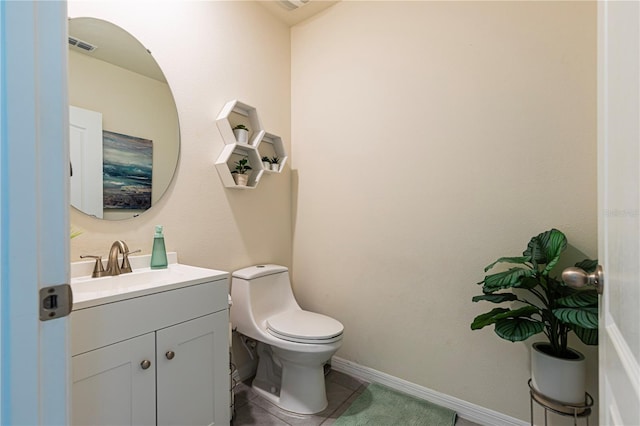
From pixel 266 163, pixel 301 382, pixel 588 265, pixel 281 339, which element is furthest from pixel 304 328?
pixel 588 265

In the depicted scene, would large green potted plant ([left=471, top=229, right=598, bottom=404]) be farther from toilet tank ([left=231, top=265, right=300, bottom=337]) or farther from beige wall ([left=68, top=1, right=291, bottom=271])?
beige wall ([left=68, top=1, right=291, bottom=271])

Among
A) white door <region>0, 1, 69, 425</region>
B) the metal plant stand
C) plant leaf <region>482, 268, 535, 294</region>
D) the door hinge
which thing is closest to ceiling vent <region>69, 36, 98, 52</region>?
white door <region>0, 1, 69, 425</region>

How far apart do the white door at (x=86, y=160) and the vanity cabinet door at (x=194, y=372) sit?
687 millimetres

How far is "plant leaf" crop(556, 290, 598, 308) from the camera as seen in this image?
42.6 inches

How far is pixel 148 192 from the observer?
149 centimetres

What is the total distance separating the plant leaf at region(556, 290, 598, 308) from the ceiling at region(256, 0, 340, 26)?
2.23 meters

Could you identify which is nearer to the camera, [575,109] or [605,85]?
[605,85]

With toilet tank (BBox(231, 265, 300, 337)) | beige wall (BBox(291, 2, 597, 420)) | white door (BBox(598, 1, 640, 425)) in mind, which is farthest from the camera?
toilet tank (BBox(231, 265, 300, 337))

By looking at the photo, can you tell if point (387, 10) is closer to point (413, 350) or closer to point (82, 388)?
point (413, 350)

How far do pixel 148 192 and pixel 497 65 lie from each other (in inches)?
75.4

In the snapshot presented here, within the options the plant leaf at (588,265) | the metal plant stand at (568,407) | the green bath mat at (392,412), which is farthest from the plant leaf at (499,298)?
the green bath mat at (392,412)

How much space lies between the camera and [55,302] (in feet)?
1.72

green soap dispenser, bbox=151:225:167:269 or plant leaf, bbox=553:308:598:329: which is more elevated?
green soap dispenser, bbox=151:225:167:269

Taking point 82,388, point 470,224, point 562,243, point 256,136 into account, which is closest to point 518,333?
point 562,243
